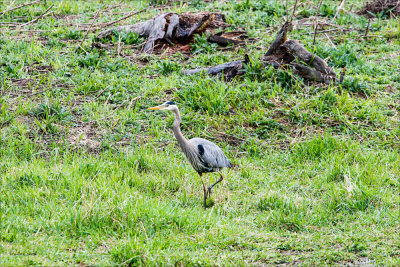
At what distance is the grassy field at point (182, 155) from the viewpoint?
17.4ft

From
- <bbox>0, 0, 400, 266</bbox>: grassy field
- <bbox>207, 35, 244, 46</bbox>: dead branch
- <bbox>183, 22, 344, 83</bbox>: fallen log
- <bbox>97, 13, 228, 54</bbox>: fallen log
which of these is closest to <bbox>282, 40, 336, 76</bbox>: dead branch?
<bbox>183, 22, 344, 83</bbox>: fallen log

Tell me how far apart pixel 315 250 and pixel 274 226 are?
0.71 m

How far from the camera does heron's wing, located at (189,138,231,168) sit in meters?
6.70

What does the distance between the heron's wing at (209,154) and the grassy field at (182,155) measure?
370 millimetres

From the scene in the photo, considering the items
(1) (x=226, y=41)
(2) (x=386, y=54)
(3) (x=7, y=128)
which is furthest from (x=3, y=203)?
(2) (x=386, y=54)

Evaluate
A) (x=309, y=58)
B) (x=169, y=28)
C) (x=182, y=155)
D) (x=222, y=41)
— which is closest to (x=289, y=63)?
(x=309, y=58)

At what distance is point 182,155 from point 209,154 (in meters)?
1.26

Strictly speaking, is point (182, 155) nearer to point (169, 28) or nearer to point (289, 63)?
point (289, 63)

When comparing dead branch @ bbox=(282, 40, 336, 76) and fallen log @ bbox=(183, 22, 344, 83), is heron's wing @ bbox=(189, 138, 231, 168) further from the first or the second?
dead branch @ bbox=(282, 40, 336, 76)

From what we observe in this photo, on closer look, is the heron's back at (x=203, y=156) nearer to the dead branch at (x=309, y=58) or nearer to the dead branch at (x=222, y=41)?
the dead branch at (x=309, y=58)

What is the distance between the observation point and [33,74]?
9656 mm

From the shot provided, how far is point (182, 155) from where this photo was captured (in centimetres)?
793

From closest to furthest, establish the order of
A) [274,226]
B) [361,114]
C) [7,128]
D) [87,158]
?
[274,226]
[87,158]
[7,128]
[361,114]

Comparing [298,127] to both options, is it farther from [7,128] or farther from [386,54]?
[7,128]
